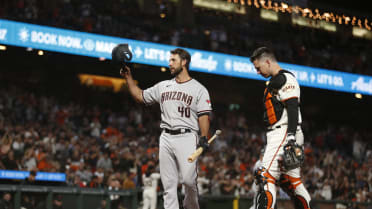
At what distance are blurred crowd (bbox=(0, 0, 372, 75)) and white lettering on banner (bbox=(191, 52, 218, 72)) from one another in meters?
0.66

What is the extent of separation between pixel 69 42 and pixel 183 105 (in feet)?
38.9

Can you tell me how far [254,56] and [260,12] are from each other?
61.6ft

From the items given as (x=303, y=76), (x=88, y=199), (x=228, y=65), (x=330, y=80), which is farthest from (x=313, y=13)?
(x=88, y=199)

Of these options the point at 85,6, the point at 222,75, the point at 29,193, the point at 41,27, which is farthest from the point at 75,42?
the point at 29,193

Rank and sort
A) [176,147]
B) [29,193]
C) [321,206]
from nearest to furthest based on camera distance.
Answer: [176,147]
[29,193]
[321,206]

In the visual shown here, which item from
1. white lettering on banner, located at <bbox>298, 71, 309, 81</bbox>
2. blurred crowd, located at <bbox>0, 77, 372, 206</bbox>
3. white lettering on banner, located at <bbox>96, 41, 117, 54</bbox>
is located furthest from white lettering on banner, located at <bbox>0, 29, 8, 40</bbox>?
white lettering on banner, located at <bbox>298, 71, 309, 81</bbox>

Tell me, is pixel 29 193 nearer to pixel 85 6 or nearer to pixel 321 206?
pixel 321 206

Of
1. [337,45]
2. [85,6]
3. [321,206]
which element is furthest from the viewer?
[337,45]

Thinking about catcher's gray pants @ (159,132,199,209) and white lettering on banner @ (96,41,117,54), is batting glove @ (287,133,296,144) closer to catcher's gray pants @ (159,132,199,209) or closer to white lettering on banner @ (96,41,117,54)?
catcher's gray pants @ (159,132,199,209)

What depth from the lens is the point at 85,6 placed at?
1905 cm

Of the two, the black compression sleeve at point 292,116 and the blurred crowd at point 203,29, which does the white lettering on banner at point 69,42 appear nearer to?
the blurred crowd at point 203,29

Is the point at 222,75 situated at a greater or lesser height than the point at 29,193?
greater

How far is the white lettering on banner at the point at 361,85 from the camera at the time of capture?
22.7 m

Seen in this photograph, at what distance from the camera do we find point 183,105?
19.6ft
